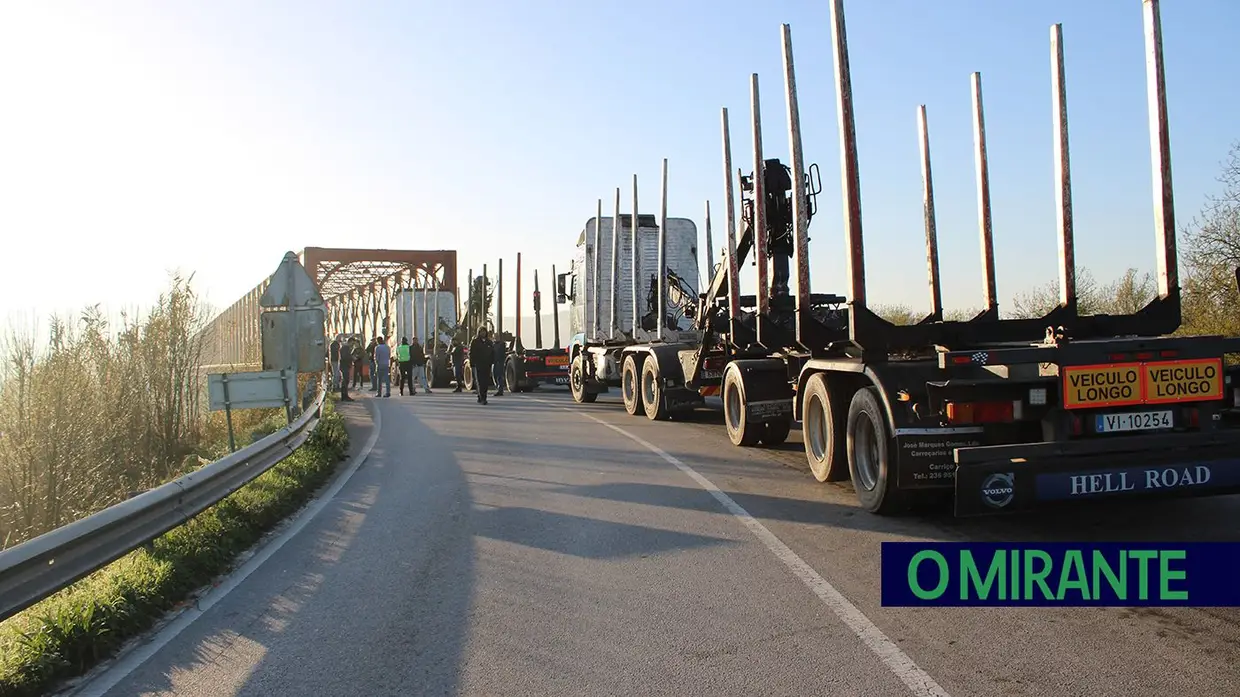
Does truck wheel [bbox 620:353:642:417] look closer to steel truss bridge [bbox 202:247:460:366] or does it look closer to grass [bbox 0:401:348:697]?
grass [bbox 0:401:348:697]

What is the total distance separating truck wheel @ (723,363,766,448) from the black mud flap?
6166 mm

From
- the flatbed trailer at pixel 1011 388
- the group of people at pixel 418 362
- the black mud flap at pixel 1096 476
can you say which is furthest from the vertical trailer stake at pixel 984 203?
the group of people at pixel 418 362

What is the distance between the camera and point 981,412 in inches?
274

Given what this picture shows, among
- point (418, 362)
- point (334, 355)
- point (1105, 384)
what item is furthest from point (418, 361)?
point (1105, 384)

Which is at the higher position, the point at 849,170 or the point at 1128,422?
the point at 849,170

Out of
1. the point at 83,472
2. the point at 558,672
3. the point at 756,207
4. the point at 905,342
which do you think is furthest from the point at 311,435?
the point at 558,672

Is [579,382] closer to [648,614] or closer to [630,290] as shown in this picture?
[630,290]

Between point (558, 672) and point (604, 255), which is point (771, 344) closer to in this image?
point (558, 672)

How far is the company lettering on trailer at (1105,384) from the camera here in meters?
6.55

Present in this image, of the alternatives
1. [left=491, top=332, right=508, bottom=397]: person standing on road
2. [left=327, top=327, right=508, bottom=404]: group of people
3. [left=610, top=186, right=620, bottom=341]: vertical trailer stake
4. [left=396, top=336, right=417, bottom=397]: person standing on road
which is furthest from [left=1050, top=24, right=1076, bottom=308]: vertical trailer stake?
[left=396, top=336, right=417, bottom=397]: person standing on road

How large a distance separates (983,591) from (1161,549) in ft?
5.12

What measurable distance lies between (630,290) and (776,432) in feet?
31.5

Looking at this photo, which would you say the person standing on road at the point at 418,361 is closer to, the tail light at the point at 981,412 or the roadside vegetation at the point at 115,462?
the roadside vegetation at the point at 115,462

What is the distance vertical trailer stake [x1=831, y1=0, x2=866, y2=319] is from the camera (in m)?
8.32
